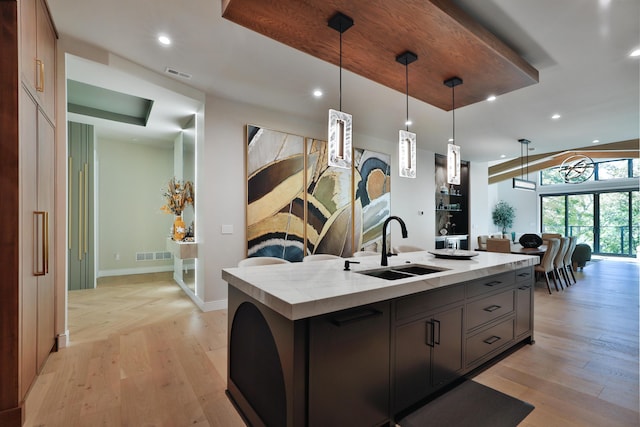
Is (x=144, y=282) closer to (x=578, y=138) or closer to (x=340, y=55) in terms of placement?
(x=340, y=55)

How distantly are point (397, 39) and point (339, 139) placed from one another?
929 millimetres

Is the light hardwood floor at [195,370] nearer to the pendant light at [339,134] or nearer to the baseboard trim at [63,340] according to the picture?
the baseboard trim at [63,340]

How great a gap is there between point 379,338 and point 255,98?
3.45 meters

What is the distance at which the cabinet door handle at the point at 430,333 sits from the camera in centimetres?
192

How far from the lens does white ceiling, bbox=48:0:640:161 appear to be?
7.58ft

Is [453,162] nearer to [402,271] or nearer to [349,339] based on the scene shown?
[402,271]

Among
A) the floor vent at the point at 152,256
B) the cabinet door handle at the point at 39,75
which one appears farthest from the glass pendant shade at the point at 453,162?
the floor vent at the point at 152,256

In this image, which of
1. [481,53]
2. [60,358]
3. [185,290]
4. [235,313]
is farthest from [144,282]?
[481,53]

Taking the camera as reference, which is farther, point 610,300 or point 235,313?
point 610,300

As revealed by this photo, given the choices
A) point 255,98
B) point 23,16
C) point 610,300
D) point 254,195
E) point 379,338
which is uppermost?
point 255,98

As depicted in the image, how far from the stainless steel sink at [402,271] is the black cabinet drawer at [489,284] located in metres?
0.26

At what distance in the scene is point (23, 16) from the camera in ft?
6.24

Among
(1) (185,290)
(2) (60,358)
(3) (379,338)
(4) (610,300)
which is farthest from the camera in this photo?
(1) (185,290)

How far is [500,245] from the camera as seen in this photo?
544 centimetres
